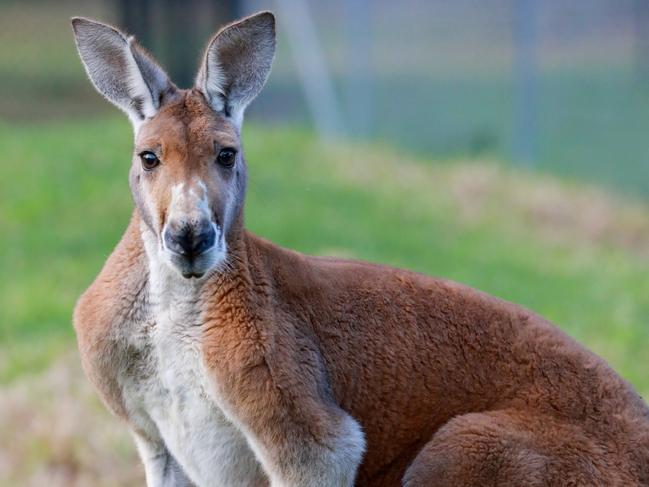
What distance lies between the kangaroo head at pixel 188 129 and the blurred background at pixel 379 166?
264cm

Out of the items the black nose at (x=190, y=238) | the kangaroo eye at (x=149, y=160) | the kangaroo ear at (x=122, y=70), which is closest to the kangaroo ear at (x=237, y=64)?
the kangaroo ear at (x=122, y=70)

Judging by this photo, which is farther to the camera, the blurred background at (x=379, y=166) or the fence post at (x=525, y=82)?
the fence post at (x=525, y=82)

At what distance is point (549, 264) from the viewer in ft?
39.4

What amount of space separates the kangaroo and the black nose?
25 millimetres

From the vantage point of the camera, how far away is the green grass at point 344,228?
9508mm

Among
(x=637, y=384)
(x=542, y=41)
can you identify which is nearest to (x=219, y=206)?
(x=637, y=384)

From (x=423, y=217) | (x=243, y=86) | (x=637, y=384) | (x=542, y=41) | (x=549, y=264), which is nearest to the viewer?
(x=243, y=86)

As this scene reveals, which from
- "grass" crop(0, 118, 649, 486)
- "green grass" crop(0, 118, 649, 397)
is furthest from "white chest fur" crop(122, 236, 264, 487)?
"green grass" crop(0, 118, 649, 397)

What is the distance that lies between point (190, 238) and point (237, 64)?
0.81 meters

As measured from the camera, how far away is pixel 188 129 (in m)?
4.42

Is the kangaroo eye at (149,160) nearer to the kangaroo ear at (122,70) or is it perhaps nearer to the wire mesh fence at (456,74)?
the kangaroo ear at (122,70)

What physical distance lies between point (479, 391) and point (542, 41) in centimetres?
1549

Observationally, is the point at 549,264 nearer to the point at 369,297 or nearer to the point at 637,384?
the point at 637,384

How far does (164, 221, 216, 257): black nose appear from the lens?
162 inches
